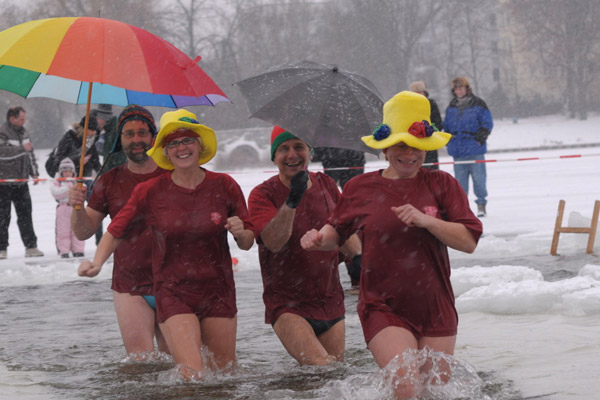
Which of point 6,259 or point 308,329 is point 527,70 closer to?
point 6,259

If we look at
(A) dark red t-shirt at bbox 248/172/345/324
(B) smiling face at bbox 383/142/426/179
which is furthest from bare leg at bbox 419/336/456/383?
(A) dark red t-shirt at bbox 248/172/345/324

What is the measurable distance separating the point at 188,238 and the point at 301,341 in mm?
939

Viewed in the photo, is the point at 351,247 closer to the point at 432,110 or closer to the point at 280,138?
the point at 280,138

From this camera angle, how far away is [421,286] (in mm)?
5121

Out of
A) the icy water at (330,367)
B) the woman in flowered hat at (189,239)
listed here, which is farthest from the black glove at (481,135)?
the woman in flowered hat at (189,239)

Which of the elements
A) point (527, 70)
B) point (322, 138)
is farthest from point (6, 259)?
point (527, 70)

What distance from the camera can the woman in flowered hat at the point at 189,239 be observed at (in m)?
5.82

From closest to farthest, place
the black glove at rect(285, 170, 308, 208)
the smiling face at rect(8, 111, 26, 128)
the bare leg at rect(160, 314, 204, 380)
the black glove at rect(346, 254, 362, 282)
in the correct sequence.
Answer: the black glove at rect(285, 170, 308, 208) < the bare leg at rect(160, 314, 204, 380) < the black glove at rect(346, 254, 362, 282) < the smiling face at rect(8, 111, 26, 128)

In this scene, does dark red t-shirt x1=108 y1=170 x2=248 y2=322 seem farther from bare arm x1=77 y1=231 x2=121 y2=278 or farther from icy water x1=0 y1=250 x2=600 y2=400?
icy water x1=0 y1=250 x2=600 y2=400

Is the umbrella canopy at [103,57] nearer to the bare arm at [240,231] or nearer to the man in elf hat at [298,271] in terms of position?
the man in elf hat at [298,271]

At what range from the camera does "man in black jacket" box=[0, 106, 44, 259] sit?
45.6 feet

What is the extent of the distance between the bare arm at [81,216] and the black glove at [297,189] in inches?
55.2

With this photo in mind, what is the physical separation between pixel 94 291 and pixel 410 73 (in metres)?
66.3

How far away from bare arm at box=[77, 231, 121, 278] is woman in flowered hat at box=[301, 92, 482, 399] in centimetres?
133
